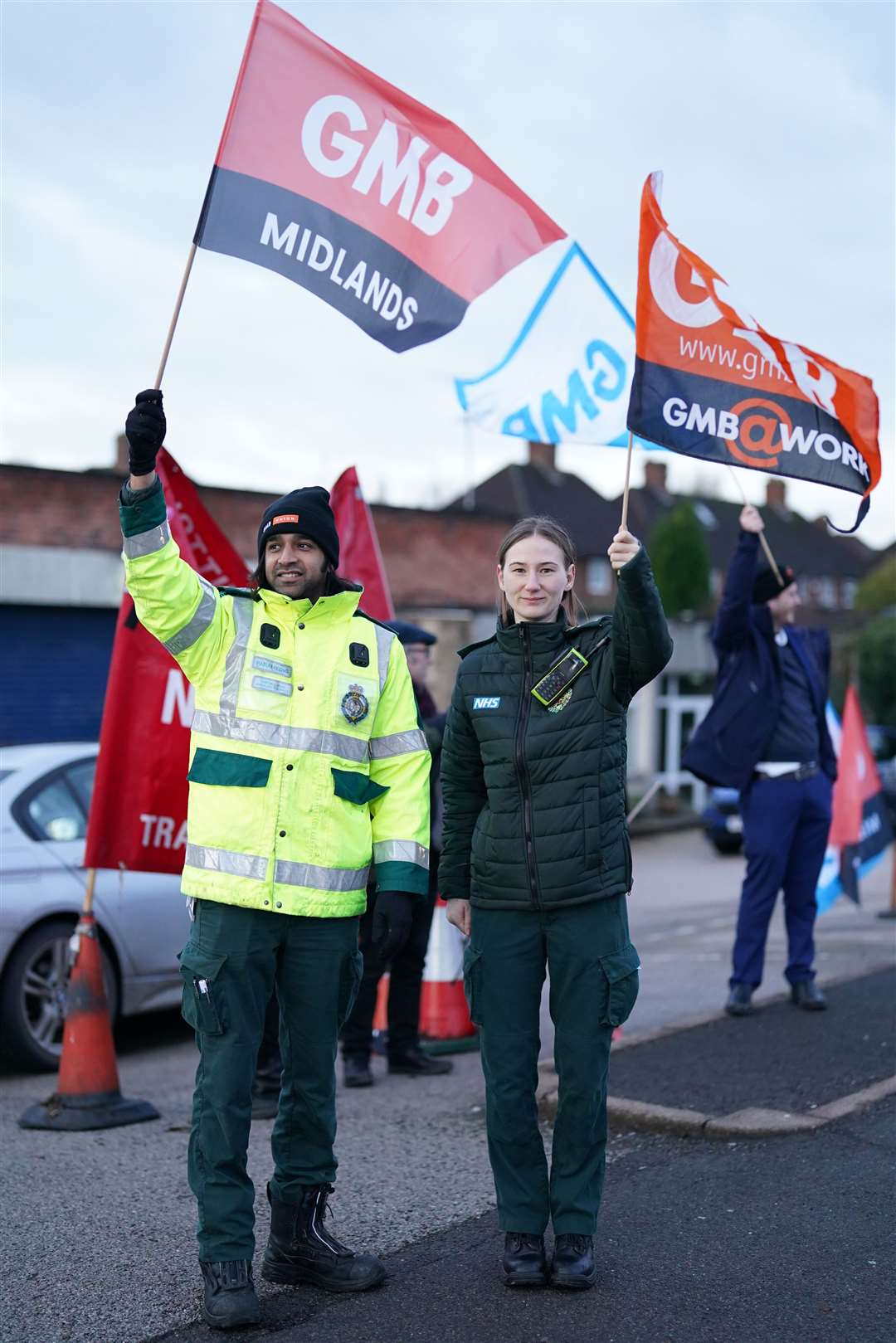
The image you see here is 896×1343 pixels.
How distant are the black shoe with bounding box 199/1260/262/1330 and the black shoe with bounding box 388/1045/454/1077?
2997mm

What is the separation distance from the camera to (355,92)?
567cm

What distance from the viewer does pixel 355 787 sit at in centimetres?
393

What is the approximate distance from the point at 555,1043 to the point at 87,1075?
267 centimetres

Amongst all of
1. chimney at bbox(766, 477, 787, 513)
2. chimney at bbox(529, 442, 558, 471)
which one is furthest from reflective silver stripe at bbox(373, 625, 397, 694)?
chimney at bbox(766, 477, 787, 513)

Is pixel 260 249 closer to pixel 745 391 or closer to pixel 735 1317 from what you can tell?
pixel 745 391

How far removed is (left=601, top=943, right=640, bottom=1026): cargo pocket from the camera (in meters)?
3.81

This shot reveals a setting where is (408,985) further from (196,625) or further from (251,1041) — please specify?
(196,625)

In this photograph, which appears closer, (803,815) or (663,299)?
(663,299)

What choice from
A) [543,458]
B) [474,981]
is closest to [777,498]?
[543,458]

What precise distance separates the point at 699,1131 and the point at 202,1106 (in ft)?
6.93

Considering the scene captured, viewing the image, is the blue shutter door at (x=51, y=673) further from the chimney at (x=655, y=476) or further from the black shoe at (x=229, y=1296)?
the chimney at (x=655, y=476)

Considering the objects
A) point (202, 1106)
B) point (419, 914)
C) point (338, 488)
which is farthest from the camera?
point (338, 488)

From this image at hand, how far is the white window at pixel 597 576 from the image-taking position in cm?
4815

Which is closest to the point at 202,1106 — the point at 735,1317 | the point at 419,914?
the point at 735,1317
